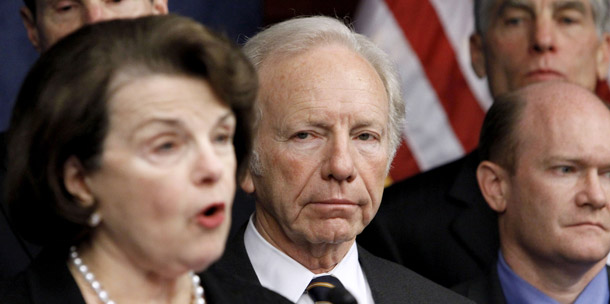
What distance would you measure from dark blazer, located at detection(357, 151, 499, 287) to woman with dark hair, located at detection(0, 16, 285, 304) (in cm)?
234

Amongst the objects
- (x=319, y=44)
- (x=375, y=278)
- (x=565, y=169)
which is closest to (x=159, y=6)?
(x=319, y=44)

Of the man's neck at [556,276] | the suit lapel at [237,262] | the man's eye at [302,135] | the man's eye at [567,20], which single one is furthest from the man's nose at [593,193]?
the man's eye at [567,20]

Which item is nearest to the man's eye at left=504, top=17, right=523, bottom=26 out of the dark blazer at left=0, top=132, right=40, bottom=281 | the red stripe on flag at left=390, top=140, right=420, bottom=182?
the red stripe on flag at left=390, top=140, right=420, bottom=182

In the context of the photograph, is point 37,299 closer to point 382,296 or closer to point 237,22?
point 382,296

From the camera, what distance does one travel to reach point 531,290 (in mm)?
4078

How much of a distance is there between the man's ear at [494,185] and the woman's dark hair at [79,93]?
A: 2.01 meters

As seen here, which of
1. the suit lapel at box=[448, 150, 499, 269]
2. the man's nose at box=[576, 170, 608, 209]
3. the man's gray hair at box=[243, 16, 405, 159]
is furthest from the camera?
the suit lapel at box=[448, 150, 499, 269]

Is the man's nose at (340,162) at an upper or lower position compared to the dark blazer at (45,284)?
lower

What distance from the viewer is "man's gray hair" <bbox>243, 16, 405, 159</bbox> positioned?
12.2 feet

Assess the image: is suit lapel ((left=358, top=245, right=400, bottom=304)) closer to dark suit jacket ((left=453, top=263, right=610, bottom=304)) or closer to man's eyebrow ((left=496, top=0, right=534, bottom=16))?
dark suit jacket ((left=453, top=263, right=610, bottom=304))

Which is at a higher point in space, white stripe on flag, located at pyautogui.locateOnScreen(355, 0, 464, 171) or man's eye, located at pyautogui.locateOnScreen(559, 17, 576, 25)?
man's eye, located at pyautogui.locateOnScreen(559, 17, 576, 25)

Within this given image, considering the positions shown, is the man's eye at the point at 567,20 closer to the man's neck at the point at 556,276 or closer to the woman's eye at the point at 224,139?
the man's neck at the point at 556,276

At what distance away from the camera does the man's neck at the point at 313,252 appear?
356 centimetres

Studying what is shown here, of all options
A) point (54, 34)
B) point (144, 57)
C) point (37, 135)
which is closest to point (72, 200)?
point (37, 135)
